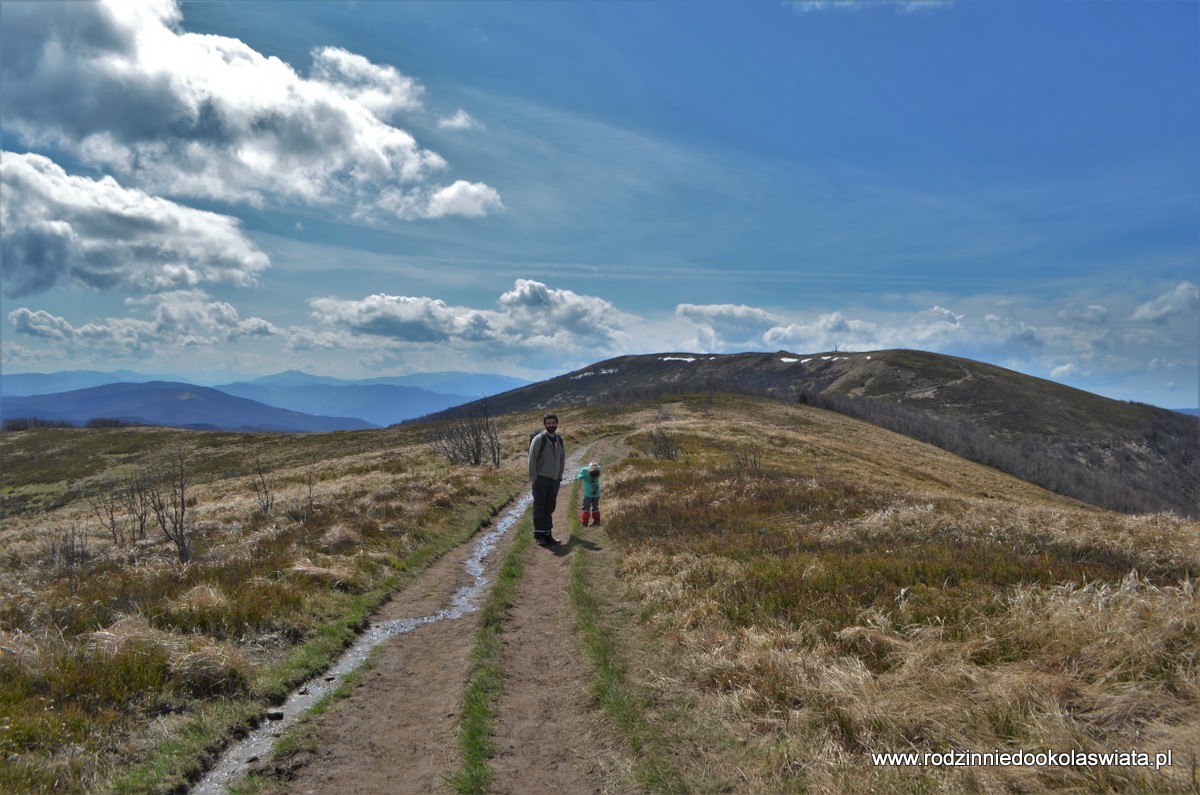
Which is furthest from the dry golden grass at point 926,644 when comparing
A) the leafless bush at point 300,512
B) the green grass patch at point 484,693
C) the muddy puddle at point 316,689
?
the leafless bush at point 300,512

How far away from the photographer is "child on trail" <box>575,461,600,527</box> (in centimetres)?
1891

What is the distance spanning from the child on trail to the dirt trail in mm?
7970

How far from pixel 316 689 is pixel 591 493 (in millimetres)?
11734

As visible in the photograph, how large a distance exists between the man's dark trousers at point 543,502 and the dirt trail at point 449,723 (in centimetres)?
560

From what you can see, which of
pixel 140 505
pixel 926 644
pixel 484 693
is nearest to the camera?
pixel 926 644

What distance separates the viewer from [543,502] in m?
16.6

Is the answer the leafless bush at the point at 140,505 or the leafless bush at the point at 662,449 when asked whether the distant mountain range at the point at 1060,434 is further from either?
the leafless bush at the point at 140,505

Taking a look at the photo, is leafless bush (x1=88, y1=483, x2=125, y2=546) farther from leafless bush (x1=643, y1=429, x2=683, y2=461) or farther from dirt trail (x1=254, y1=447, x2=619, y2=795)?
leafless bush (x1=643, y1=429, x2=683, y2=461)

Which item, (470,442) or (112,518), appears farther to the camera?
(470,442)

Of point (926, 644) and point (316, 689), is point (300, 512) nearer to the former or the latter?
point (316, 689)

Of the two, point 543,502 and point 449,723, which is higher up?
point 543,502

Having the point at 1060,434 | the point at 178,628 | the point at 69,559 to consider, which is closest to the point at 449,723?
the point at 178,628

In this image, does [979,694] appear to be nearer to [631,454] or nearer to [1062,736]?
[1062,736]

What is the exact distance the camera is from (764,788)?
532cm
